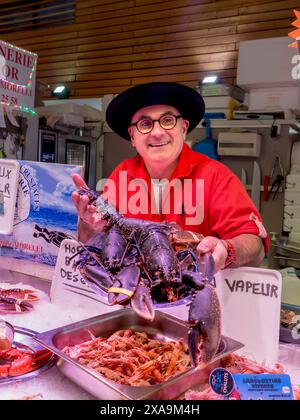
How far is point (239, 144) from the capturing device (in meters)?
2.60

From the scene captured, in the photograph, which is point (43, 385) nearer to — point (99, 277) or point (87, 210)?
point (99, 277)

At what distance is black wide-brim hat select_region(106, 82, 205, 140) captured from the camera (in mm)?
1184

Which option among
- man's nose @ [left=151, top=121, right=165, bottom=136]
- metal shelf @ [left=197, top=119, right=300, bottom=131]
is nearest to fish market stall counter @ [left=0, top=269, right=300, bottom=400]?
man's nose @ [left=151, top=121, right=165, bottom=136]

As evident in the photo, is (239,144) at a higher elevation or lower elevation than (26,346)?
higher

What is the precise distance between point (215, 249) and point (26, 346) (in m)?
0.55

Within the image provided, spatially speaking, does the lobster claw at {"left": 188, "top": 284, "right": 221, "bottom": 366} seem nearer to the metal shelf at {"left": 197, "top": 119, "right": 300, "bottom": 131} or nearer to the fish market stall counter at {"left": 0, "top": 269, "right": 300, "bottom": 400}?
the fish market stall counter at {"left": 0, "top": 269, "right": 300, "bottom": 400}

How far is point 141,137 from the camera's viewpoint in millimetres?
1162

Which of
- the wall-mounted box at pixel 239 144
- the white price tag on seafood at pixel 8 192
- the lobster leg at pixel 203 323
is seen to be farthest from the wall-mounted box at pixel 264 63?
the lobster leg at pixel 203 323

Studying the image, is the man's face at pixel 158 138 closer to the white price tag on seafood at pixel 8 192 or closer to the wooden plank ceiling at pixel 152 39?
the white price tag on seafood at pixel 8 192

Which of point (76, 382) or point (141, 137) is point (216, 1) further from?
point (76, 382)

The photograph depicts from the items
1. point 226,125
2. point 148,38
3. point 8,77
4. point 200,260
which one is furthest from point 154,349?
point 8,77

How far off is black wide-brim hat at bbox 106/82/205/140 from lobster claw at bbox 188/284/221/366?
65 centimetres

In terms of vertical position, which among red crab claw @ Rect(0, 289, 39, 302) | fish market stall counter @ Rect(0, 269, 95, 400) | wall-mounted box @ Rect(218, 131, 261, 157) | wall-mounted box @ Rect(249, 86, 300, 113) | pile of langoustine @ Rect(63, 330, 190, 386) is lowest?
fish market stall counter @ Rect(0, 269, 95, 400)

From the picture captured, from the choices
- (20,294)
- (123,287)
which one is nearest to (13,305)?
(20,294)
